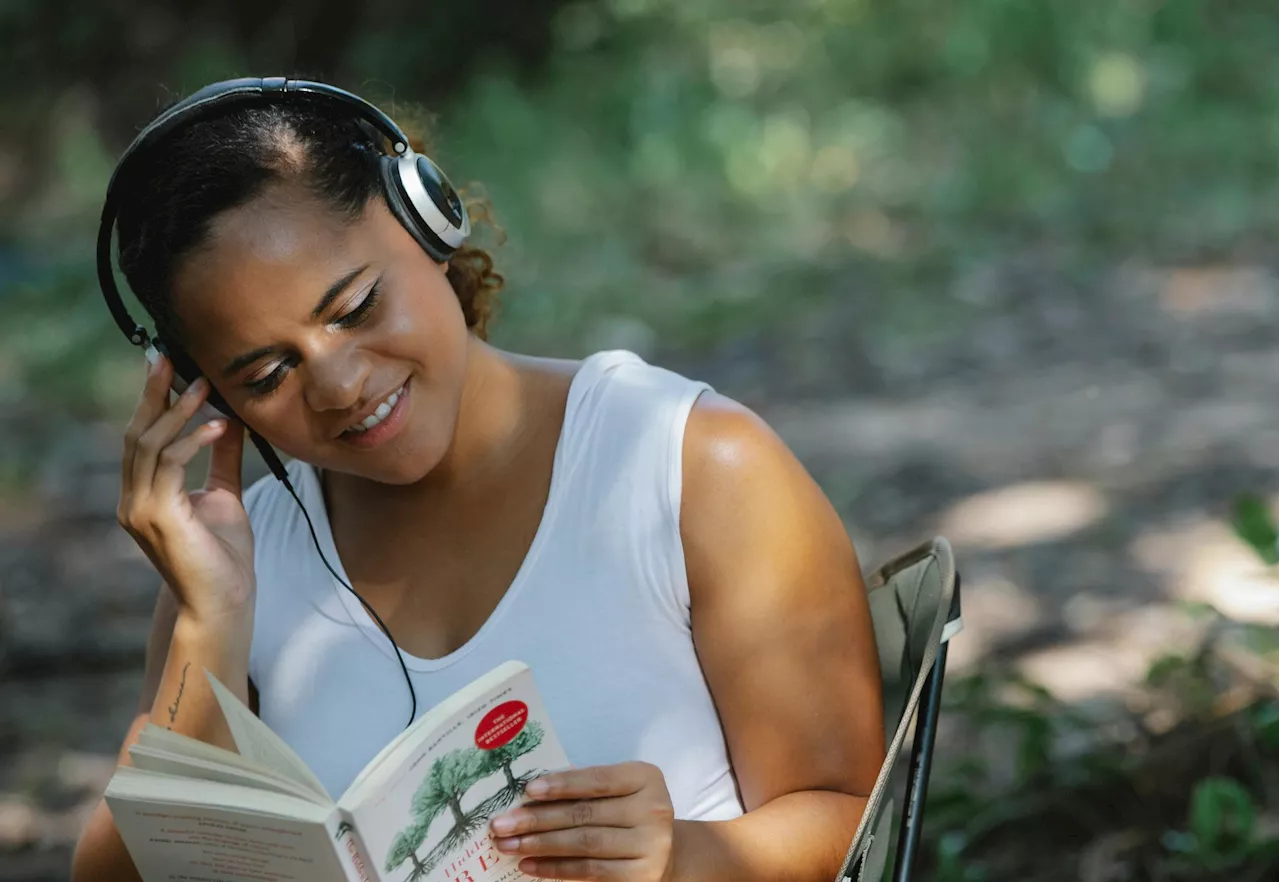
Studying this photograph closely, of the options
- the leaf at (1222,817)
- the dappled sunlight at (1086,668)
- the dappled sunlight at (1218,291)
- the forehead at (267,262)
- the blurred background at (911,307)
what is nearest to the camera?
the forehead at (267,262)

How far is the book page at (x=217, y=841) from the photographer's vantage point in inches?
59.1

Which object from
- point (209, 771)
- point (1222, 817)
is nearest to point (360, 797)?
point (209, 771)

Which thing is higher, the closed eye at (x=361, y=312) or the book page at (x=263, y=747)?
the closed eye at (x=361, y=312)

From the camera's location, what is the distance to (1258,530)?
8.07 ft

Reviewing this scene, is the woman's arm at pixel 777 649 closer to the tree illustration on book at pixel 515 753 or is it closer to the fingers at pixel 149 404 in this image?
the tree illustration on book at pixel 515 753

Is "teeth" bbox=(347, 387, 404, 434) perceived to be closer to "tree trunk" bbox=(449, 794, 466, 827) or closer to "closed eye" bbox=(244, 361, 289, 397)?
"closed eye" bbox=(244, 361, 289, 397)

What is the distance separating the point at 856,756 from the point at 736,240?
202 inches

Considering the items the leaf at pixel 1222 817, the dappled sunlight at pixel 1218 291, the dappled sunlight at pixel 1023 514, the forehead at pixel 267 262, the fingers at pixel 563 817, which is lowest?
the dappled sunlight at pixel 1023 514

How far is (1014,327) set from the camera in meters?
5.62

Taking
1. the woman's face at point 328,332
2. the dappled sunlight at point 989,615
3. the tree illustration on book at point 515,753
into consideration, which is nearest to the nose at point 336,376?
the woman's face at point 328,332

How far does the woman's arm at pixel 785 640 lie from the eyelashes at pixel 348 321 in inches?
17.2

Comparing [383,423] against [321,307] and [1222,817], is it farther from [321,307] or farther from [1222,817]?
[1222,817]

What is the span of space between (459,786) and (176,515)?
710mm

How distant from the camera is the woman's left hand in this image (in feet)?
5.22
